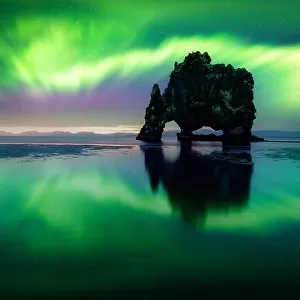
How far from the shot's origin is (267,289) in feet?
19.1

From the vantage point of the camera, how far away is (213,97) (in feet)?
402

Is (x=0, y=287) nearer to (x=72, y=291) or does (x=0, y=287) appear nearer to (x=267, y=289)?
(x=72, y=291)

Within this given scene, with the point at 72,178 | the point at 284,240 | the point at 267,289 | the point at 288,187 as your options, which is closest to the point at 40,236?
the point at 267,289

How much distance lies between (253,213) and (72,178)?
15113 mm

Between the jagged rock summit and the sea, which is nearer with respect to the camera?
the sea

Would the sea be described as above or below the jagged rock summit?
below

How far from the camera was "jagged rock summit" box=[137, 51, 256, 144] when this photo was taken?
121 meters

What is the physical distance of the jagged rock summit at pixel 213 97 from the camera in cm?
12081

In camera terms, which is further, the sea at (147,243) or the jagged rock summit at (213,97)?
the jagged rock summit at (213,97)

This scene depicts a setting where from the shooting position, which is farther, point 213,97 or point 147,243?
point 213,97

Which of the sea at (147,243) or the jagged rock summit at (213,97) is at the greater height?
the jagged rock summit at (213,97)

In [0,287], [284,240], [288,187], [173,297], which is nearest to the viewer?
[173,297]

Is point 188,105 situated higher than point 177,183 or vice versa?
point 188,105

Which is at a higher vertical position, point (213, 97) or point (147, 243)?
point (213, 97)
